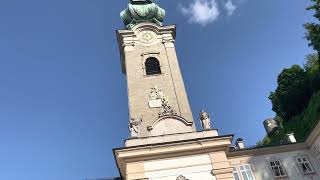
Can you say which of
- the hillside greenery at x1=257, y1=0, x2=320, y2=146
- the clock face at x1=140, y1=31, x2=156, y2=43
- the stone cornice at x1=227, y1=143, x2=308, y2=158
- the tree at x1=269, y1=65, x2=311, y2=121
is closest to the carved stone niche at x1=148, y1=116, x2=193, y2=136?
the stone cornice at x1=227, y1=143, x2=308, y2=158

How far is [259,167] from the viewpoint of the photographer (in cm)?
2666

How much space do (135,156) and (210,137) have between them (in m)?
4.83

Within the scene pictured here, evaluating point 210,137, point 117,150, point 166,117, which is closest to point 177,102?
point 166,117

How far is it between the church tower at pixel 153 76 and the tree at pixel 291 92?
68.8ft

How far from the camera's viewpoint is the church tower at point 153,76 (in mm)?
27328

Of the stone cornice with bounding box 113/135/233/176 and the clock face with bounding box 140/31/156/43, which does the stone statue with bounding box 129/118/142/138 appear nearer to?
the stone cornice with bounding box 113/135/233/176

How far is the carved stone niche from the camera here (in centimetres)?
2669

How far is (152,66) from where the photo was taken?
32469mm

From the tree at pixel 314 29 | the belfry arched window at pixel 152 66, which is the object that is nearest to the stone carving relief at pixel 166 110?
the belfry arched window at pixel 152 66

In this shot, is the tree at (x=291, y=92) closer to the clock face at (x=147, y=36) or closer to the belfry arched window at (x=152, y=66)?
the clock face at (x=147, y=36)

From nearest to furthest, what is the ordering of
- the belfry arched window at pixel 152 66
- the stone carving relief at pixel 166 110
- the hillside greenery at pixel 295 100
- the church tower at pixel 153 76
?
the church tower at pixel 153 76, the stone carving relief at pixel 166 110, the belfry arched window at pixel 152 66, the hillside greenery at pixel 295 100

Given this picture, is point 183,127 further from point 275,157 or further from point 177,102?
point 275,157

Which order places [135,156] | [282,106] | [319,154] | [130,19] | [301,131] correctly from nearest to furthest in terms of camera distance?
[135,156] < [319,154] < [130,19] < [301,131] < [282,106]

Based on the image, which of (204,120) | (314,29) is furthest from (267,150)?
(314,29)
